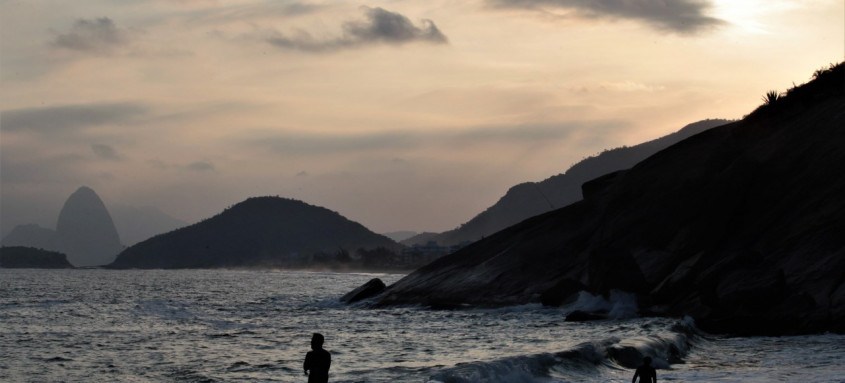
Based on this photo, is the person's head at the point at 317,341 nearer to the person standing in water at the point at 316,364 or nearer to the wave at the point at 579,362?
the person standing in water at the point at 316,364

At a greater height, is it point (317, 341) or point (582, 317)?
point (317, 341)

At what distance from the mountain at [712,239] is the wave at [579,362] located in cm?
677

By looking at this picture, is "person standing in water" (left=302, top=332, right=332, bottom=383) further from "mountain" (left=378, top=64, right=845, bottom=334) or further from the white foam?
the white foam

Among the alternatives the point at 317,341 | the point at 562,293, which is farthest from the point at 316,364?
the point at 562,293

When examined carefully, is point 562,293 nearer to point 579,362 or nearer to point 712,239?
point 712,239

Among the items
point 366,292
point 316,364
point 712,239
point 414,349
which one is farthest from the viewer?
point 366,292

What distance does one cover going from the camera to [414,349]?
41.5 m

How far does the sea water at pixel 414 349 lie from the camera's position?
3209 centimetres

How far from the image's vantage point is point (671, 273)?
5384cm

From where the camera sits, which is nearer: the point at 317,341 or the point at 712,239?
the point at 317,341

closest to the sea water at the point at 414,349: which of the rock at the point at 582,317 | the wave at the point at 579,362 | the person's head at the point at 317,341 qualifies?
the wave at the point at 579,362

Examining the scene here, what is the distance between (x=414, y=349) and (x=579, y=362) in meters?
9.54

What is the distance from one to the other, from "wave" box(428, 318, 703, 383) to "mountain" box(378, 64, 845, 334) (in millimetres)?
6769

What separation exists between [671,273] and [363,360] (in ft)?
70.2
